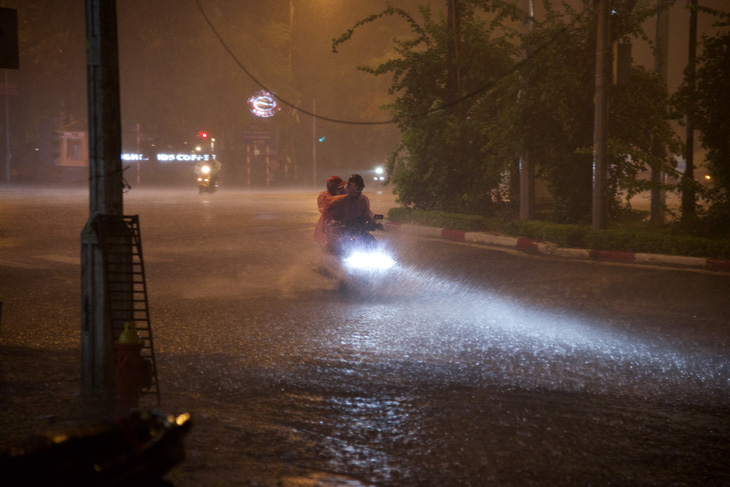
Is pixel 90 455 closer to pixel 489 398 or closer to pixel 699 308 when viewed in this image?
pixel 489 398

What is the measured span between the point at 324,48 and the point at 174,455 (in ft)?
212

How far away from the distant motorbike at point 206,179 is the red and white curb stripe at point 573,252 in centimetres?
2000

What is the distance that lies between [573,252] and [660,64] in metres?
6.14

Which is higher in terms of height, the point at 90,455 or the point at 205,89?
the point at 205,89

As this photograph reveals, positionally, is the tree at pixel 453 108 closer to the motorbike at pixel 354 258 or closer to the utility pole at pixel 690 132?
the utility pole at pixel 690 132

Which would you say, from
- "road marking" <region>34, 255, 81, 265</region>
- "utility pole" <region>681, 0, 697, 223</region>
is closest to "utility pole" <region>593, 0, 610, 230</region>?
"utility pole" <region>681, 0, 697, 223</region>

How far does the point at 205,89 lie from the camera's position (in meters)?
55.9

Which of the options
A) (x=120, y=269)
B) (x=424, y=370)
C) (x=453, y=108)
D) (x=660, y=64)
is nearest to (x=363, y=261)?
(x=424, y=370)

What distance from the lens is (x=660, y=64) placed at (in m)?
18.0

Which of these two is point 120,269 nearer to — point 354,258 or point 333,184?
point 354,258

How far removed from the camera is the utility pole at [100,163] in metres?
5.37

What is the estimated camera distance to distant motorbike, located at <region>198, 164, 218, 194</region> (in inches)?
1485

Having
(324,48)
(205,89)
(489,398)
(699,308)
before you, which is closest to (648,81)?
(699,308)

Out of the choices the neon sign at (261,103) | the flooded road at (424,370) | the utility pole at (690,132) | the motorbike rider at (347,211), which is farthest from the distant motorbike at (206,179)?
the motorbike rider at (347,211)
